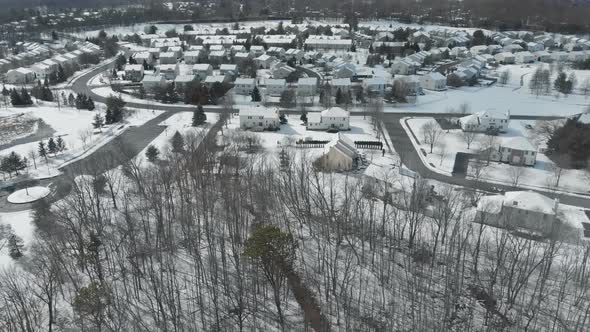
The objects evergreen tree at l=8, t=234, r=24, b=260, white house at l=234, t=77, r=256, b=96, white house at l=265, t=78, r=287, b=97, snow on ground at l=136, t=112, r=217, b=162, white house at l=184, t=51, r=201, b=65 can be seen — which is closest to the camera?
evergreen tree at l=8, t=234, r=24, b=260

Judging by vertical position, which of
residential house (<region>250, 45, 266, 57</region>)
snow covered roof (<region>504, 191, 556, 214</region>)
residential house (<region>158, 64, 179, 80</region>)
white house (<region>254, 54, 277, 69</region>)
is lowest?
snow covered roof (<region>504, 191, 556, 214</region>)

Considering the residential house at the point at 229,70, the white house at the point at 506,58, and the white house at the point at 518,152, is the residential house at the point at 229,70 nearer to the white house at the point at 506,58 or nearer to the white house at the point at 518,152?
the white house at the point at 518,152

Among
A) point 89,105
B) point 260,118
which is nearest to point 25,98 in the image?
point 89,105

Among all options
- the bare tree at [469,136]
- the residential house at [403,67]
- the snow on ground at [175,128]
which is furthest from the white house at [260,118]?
the residential house at [403,67]

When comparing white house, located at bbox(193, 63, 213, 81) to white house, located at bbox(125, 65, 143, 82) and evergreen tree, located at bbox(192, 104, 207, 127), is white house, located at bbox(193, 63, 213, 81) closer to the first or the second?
white house, located at bbox(125, 65, 143, 82)

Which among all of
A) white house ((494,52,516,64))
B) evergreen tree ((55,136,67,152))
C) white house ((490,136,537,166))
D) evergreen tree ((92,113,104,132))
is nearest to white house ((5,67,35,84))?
evergreen tree ((92,113,104,132))

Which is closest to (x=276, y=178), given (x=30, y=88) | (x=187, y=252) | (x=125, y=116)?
(x=187, y=252)

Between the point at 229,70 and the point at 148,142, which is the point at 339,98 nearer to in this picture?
the point at 229,70
